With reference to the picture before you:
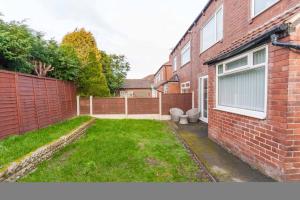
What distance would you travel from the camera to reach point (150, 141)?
7.27 meters

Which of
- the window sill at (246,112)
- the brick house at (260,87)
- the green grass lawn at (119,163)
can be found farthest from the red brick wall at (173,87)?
the window sill at (246,112)

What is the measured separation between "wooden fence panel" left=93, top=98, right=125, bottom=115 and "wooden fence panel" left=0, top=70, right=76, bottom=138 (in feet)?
9.45

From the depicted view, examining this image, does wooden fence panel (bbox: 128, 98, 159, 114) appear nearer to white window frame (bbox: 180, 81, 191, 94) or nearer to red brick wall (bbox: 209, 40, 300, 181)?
white window frame (bbox: 180, 81, 191, 94)

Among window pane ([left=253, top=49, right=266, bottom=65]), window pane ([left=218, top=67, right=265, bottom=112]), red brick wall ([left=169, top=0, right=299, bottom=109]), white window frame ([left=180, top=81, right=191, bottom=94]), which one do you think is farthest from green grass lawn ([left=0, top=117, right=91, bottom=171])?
white window frame ([left=180, top=81, right=191, bottom=94])

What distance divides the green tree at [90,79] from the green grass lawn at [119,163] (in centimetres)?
693

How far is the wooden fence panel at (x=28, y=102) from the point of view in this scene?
20.2 feet

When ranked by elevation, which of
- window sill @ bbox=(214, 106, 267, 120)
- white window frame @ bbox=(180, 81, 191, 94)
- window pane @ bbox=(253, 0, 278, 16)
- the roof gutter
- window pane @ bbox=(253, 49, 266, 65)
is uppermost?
window pane @ bbox=(253, 0, 278, 16)

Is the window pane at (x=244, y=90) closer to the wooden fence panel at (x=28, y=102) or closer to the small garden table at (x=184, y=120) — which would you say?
the small garden table at (x=184, y=120)

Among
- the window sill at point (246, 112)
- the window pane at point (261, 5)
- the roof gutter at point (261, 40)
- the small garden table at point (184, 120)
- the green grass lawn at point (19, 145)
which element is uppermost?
the window pane at point (261, 5)

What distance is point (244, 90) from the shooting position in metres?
5.12

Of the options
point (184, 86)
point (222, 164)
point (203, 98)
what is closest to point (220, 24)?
point (203, 98)

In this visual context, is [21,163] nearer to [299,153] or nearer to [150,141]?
[150,141]

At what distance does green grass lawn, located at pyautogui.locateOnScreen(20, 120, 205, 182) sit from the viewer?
13.4 ft

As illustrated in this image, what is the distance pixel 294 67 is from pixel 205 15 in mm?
8745
